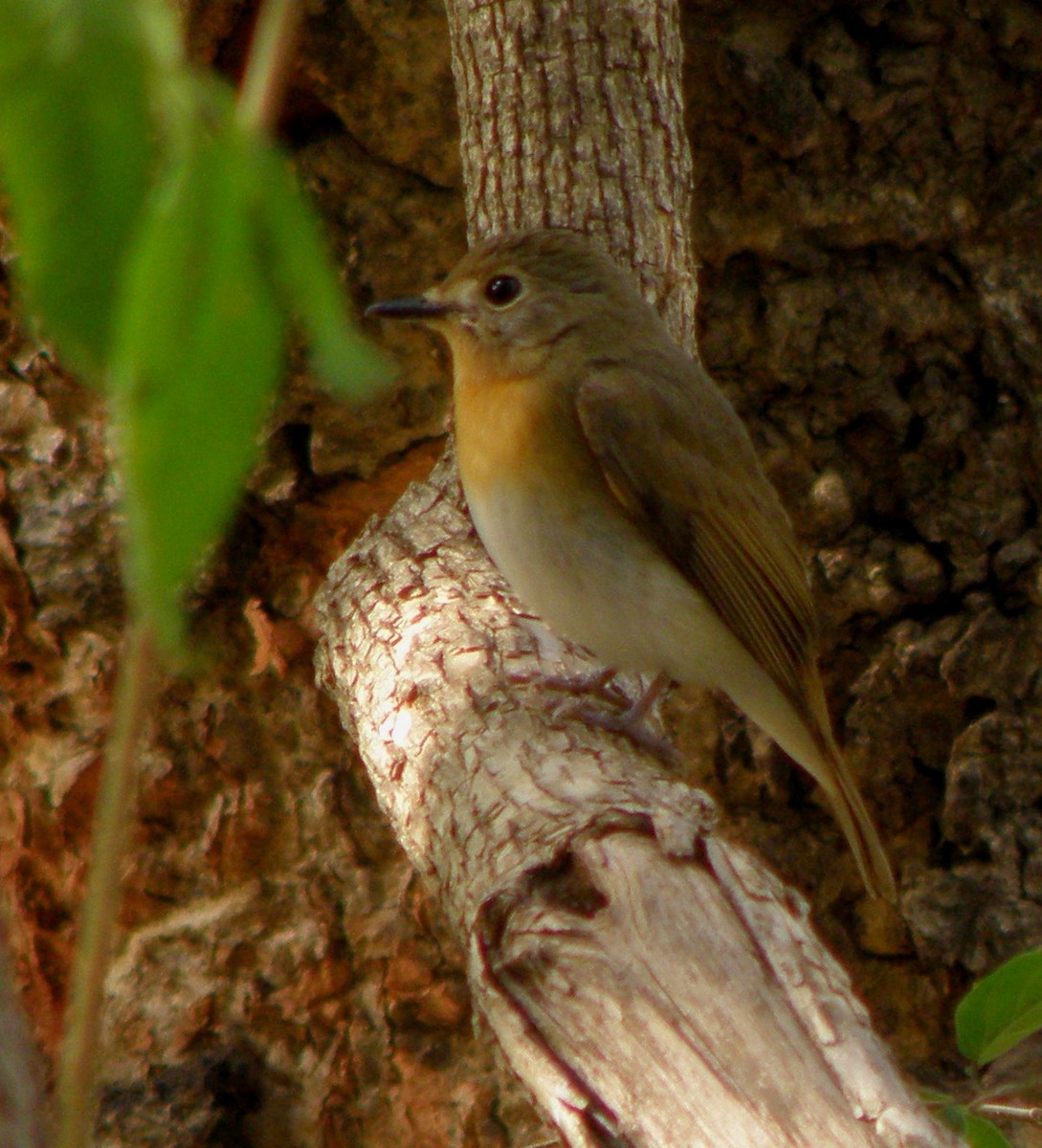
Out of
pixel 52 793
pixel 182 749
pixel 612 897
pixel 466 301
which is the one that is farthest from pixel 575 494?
pixel 52 793

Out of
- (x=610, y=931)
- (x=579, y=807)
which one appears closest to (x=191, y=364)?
(x=610, y=931)

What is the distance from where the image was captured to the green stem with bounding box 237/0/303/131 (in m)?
0.69

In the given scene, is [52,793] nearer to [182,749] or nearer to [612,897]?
[182,749]

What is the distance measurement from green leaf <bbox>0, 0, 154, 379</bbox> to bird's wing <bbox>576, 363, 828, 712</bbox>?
106 inches

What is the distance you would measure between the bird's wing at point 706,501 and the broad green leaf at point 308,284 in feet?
8.73

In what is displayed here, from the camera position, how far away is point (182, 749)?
14.6 ft

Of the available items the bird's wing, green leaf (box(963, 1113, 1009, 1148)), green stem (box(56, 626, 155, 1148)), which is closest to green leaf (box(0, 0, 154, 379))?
green stem (box(56, 626, 155, 1148))

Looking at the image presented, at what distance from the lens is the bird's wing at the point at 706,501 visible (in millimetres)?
3430

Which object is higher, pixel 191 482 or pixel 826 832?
pixel 191 482

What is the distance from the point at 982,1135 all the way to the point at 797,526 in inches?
77.0

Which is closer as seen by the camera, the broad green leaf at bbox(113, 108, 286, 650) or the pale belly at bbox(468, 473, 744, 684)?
the broad green leaf at bbox(113, 108, 286, 650)

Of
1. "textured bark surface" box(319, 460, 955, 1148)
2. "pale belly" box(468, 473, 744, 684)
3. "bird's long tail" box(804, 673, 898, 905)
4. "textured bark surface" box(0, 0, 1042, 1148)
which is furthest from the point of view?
"textured bark surface" box(0, 0, 1042, 1148)

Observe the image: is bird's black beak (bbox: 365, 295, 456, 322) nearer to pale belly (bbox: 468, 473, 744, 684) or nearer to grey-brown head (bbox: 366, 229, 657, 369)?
grey-brown head (bbox: 366, 229, 657, 369)

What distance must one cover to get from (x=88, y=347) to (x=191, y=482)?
0.29 ft
